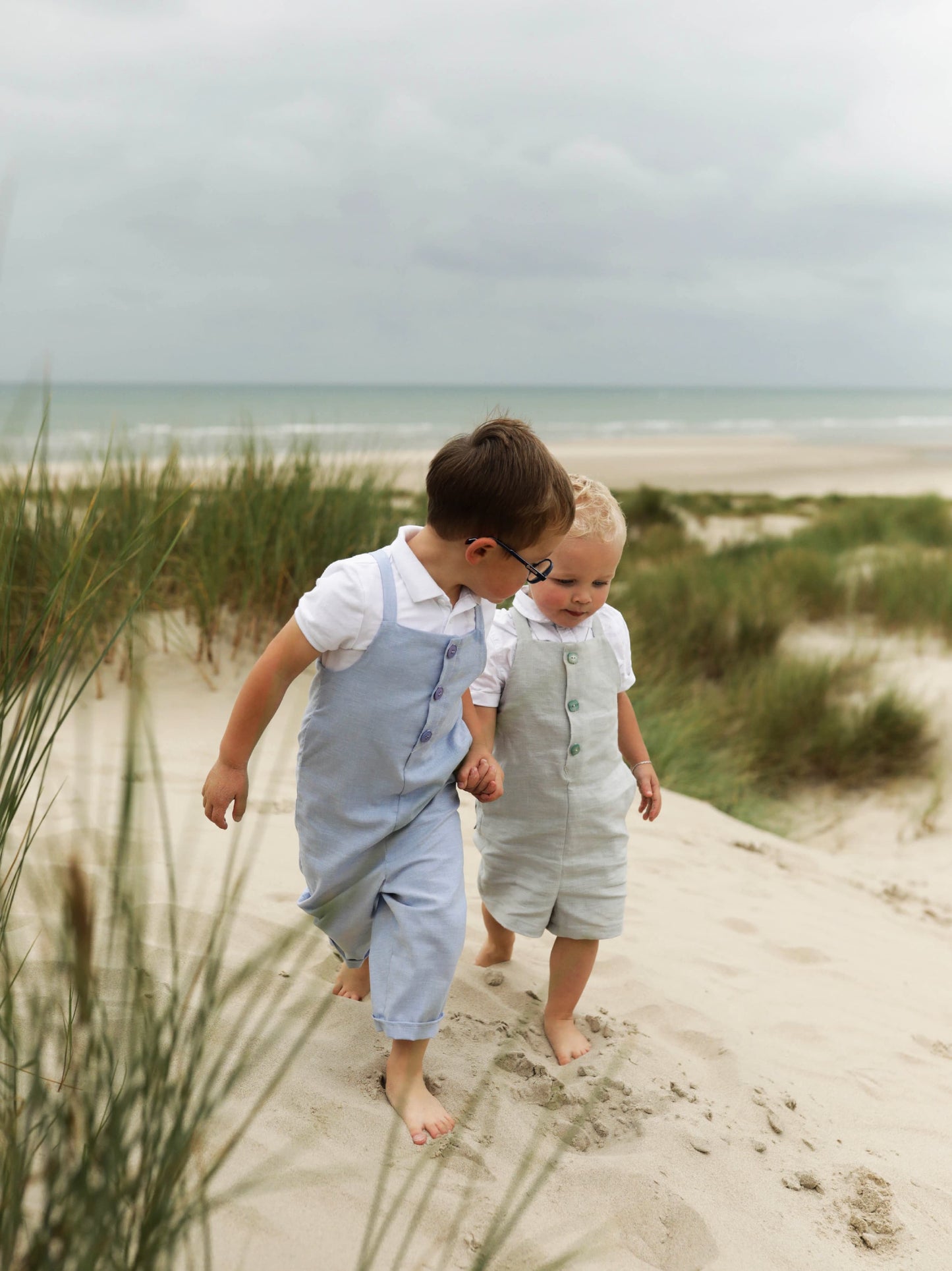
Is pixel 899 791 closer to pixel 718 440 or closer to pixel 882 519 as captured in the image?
pixel 882 519

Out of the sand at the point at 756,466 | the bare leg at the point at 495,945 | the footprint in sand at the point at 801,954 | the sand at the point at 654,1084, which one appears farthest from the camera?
the sand at the point at 756,466

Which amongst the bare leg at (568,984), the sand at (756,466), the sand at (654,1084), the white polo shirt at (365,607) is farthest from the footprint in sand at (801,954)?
the sand at (756,466)

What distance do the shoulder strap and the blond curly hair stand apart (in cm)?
39

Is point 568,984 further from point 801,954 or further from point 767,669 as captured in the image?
point 767,669

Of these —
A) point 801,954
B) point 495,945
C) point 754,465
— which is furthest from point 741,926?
point 754,465

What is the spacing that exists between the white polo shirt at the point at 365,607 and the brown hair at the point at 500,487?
105 mm

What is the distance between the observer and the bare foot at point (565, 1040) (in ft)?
7.12

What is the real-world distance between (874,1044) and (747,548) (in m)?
6.70

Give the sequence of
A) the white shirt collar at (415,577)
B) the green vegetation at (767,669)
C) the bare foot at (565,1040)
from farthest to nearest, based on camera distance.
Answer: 1. the green vegetation at (767,669)
2. the bare foot at (565,1040)
3. the white shirt collar at (415,577)

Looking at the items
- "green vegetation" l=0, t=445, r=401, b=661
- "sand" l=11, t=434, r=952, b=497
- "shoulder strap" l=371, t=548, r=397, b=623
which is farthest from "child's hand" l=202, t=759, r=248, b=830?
"sand" l=11, t=434, r=952, b=497

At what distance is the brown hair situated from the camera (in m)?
1.82

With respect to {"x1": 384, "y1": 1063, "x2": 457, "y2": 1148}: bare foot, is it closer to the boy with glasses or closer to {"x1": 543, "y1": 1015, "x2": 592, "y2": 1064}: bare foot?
the boy with glasses

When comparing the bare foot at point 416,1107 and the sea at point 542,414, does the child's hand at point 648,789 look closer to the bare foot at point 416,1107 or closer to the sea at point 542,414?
the bare foot at point 416,1107

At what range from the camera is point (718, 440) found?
3762 cm
